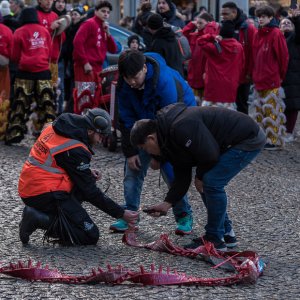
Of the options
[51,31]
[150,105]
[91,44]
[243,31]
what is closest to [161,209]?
[150,105]

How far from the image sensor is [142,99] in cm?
793

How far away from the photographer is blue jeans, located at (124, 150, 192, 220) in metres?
8.11

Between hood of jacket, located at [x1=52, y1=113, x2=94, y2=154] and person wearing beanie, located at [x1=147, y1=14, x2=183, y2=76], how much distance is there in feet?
12.6

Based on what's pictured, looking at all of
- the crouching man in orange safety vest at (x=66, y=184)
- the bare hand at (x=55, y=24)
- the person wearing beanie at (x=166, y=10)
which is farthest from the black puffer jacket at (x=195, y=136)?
the person wearing beanie at (x=166, y=10)

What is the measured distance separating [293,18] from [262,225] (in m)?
5.50

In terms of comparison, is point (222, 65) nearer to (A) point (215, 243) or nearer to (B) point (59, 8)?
(B) point (59, 8)

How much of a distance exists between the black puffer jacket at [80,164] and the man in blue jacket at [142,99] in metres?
0.46

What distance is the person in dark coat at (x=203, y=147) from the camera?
22.5 ft

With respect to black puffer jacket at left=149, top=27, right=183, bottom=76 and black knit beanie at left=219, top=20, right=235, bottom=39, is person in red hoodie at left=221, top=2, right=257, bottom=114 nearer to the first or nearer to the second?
black knit beanie at left=219, top=20, right=235, bottom=39

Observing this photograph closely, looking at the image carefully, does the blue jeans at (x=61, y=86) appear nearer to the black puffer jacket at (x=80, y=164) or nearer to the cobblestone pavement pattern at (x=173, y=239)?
the cobblestone pavement pattern at (x=173, y=239)

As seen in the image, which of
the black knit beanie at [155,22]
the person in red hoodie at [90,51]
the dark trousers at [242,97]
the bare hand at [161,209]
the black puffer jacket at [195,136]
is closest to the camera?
the black puffer jacket at [195,136]

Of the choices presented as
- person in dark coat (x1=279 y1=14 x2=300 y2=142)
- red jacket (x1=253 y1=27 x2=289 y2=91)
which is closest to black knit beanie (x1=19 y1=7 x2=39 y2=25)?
red jacket (x1=253 y1=27 x2=289 y2=91)

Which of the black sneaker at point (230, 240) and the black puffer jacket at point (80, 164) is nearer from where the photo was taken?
the black puffer jacket at point (80, 164)

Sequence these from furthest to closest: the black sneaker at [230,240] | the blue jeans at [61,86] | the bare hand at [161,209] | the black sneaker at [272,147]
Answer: the blue jeans at [61,86], the black sneaker at [272,147], the black sneaker at [230,240], the bare hand at [161,209]
